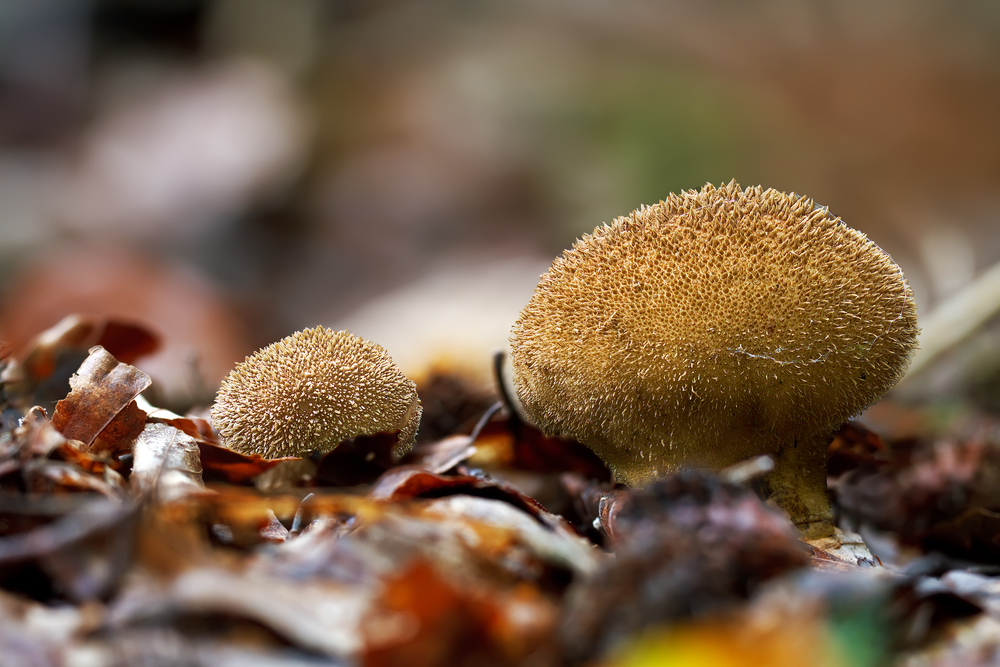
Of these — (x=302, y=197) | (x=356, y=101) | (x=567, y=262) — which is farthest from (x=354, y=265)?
(x=567, y=262)

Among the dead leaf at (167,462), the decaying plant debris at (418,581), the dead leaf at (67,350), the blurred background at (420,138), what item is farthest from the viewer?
the blurred background at (420,138)

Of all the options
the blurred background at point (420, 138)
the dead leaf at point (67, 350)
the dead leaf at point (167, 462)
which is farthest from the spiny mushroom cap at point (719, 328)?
the blurred background at point (420, 138)

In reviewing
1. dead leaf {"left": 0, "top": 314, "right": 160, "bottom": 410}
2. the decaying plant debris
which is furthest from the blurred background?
the decaying plant debris

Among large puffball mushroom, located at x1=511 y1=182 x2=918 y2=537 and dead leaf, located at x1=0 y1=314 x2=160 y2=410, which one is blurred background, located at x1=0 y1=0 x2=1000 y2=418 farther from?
large puffball mushroom, located at x1=511 y1=182 x2=918 y2=537

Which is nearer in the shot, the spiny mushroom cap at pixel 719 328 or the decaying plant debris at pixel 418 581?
the decaying plant debris at pixel 418 581

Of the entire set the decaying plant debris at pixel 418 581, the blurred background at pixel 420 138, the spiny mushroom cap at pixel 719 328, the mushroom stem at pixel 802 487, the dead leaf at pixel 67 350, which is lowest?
the decaying plant debris at pixel 418 581

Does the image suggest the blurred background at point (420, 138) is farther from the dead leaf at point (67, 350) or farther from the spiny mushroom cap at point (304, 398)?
the spiny mushroom cap at point (304, 398)

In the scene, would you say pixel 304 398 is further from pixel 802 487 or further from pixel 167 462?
pixel 802 487

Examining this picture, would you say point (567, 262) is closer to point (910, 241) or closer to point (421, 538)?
point (421, 538)
